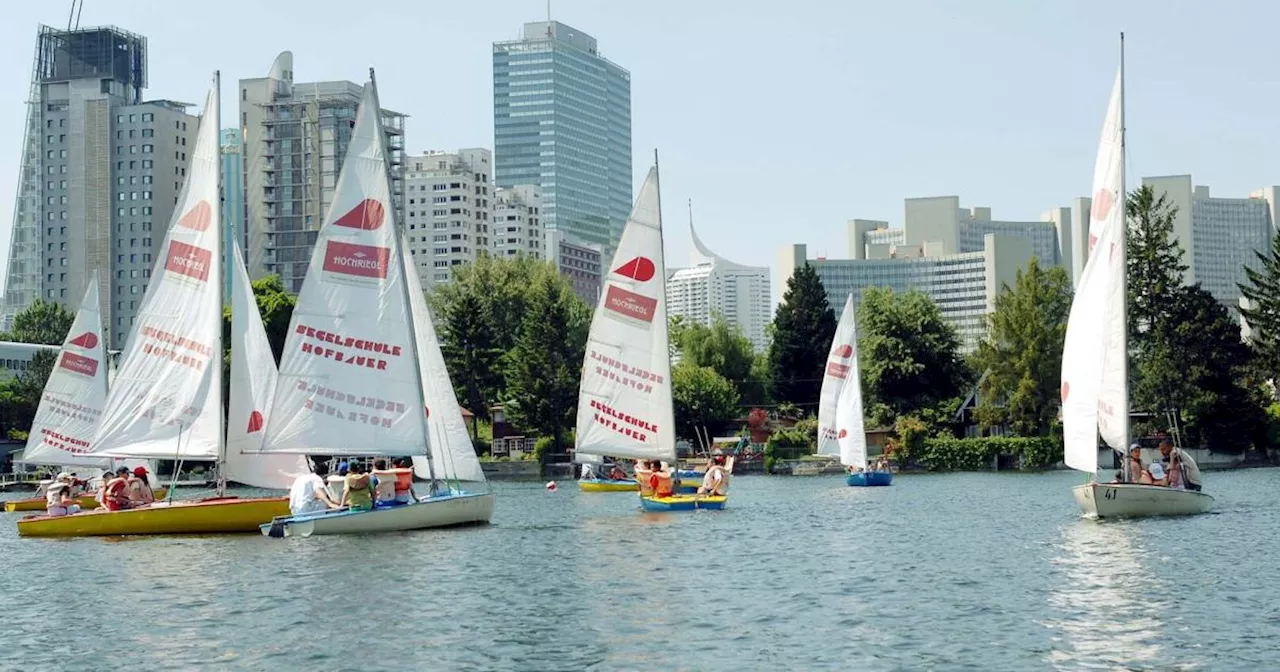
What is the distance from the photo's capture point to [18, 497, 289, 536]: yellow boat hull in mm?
44000

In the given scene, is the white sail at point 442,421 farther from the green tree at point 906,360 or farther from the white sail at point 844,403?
the green tree at point 906,360

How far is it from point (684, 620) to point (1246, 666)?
9.22 meters

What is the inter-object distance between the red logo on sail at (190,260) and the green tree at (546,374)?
71046 millimetres

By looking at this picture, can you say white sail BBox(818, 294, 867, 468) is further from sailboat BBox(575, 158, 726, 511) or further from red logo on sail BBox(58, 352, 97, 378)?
red logo on sail BBox(58, 352, 97, 378)

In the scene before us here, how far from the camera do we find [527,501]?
71.7 meters

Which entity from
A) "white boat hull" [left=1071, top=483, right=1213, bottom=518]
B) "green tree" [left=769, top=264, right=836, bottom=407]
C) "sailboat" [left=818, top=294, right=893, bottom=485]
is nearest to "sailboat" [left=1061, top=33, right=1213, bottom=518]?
"white boat hull" [left=1071, top=483, right=1213, bottom=518]

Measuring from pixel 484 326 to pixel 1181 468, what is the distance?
86.8m

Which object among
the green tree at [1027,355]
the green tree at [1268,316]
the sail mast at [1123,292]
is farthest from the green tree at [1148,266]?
the sail mast at [1123,292]

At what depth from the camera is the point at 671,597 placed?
31.1 m

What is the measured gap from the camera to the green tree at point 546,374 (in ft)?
382

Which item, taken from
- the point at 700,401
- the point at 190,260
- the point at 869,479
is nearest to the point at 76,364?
the point at 190,260

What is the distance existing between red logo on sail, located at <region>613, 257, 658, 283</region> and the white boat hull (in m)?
15.7

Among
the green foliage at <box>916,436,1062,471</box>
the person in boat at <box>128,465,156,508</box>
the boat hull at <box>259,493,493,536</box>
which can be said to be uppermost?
the green foliage at <box>916,436,1062,471</box>

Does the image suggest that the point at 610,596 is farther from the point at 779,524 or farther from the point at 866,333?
the point at 866,333
